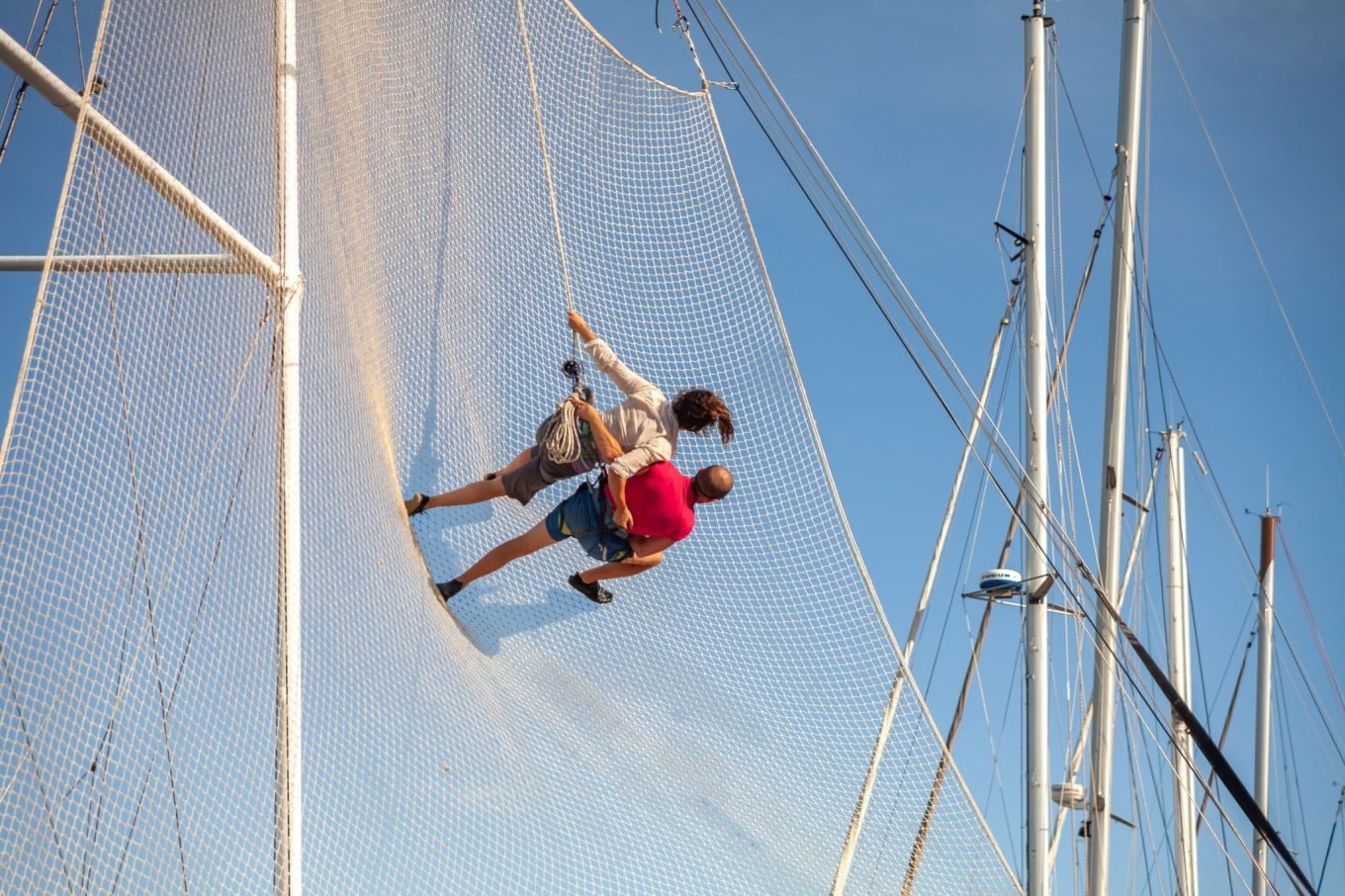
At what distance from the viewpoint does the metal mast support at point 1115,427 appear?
35.3 ft

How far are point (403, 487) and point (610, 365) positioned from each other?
3.37ft

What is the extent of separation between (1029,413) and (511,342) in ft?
13.3

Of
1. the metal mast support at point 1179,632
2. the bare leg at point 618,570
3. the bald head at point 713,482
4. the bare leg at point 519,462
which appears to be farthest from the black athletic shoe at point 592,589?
the metal mast support at point 1179,632

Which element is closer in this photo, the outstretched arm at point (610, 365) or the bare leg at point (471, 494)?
the outstretched arm at point (610, 365)

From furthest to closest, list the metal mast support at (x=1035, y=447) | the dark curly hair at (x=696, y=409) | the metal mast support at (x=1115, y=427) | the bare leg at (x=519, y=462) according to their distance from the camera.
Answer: the metal mast support at (x=1115, y=427)
the metal mast support at (x=1035, y=447)
the bare leg at (x=519, y=462)
the dark curly hair at (x=696, y=409)

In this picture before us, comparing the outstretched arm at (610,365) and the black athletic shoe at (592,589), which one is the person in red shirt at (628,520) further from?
the outstretched arm at (610,365)

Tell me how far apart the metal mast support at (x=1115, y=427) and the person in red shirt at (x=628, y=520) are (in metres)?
3.55

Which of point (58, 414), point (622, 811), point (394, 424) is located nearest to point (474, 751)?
point (622, 811)

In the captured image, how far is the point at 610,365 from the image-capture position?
7.40m

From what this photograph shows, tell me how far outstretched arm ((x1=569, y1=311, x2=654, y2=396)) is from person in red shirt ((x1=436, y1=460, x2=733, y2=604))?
34 cm

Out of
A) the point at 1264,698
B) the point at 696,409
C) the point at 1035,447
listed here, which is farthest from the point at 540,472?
the point at 1264,698

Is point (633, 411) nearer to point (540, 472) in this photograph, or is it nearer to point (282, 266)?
point (540, 472)

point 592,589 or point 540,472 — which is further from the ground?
point 540,472

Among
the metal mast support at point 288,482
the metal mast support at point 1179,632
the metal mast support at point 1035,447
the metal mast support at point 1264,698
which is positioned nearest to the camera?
the metal mast support at point 288,482
